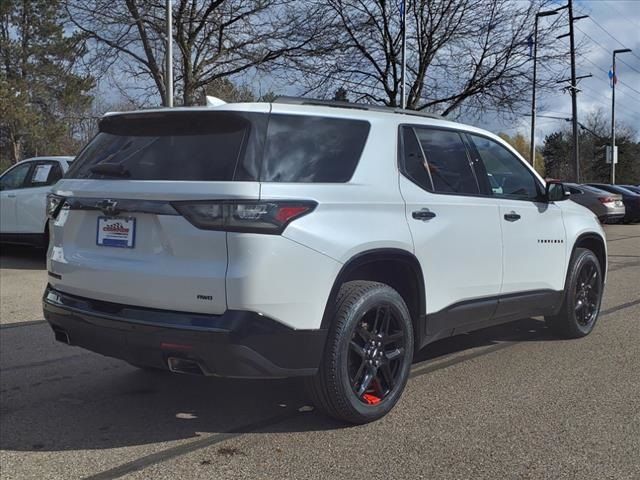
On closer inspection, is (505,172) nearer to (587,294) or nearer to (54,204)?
(587,294)

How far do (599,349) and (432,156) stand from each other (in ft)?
8.60

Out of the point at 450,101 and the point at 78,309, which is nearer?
the point at 78,309

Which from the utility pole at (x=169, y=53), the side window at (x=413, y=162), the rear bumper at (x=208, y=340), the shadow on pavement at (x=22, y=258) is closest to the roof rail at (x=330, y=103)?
the side window at (x=413, y=162)

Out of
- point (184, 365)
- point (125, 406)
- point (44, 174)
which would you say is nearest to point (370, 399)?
point (184, 365)

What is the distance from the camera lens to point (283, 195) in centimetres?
345

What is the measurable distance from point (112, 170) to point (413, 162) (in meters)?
1.91

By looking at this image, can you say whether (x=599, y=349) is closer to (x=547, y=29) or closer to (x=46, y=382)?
(x=46, y=382)

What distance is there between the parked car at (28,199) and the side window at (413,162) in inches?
300

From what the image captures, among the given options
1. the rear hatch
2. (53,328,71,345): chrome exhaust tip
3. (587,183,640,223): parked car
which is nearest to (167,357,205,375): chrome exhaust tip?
the rear hatch

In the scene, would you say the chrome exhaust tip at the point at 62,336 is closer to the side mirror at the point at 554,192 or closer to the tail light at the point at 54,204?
the tail light at the point at 54,204

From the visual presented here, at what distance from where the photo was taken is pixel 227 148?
353cm

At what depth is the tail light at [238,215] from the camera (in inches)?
132

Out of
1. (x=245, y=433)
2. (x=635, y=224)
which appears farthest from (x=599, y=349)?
(x=635, y=224)

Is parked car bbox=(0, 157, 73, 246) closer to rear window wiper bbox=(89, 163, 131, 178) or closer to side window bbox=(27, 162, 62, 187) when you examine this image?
side window bbox=(27, 162, 62, 187)
